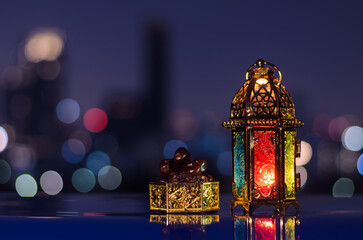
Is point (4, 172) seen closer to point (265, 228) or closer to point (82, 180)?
point (82, 180)

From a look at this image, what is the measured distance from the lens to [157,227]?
3.55 metres

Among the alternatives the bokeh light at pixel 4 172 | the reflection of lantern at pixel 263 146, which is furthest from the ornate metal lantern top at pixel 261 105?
the bokeh light at pixel 4 172

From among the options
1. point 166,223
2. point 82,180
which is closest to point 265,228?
point 166,223

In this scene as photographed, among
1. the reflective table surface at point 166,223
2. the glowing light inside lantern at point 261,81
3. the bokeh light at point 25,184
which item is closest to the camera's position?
the reflective table surface at point 166,223

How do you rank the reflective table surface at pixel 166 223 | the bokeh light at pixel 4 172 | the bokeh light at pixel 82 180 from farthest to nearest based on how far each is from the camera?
the bokeh light at pixel 82 180 < the bokeh light at pixel 4 172 < the reflective table surface at pixel 166 223

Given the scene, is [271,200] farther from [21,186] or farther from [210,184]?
[21,186]

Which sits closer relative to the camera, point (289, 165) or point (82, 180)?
point (289, 165)

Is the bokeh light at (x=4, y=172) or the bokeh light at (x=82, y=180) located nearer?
the bokeh light at (x=4, y=172)

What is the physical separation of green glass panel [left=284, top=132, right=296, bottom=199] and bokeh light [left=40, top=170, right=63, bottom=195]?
191 inches

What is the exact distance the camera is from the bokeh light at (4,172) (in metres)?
8.17

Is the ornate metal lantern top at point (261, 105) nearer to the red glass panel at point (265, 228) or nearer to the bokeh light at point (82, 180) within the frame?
the red glass panel at point (265, 228)

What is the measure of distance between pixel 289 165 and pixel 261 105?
1.88 feet

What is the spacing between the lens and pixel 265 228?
3467mm

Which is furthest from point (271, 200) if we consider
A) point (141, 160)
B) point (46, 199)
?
point (141, 160)
